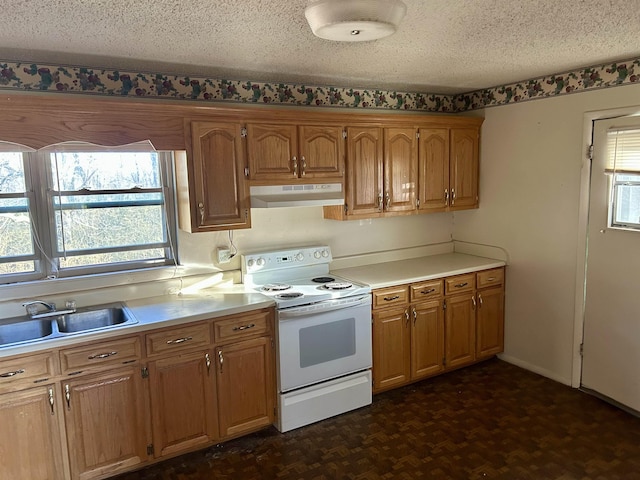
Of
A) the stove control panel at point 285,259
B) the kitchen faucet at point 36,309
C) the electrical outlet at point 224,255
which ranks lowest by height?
the kitchen faucet at point 36,309

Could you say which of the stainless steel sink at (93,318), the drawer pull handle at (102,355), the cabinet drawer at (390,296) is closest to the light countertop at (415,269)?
the cabinet drawer at (390,296)

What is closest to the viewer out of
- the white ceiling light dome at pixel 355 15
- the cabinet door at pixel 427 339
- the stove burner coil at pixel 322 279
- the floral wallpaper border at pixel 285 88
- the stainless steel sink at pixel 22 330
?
the white ceiling light dome at pixel 355 15

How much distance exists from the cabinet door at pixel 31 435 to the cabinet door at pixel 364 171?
226cm

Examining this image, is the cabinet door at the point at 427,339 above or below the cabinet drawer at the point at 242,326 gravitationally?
below

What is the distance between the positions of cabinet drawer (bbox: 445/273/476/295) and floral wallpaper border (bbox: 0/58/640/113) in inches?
58.1

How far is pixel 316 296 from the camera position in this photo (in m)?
3.20

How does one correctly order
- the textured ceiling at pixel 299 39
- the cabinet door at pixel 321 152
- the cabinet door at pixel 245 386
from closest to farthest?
the textured ceiling at pixel 299 39
the cabinet door at pixel 245 386
the cabinet door at pixel 321 152

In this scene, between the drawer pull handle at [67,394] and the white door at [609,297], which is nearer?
the drawer pull handle at [67,394]

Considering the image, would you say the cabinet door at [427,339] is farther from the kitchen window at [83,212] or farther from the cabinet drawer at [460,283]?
the kitchen window at [83,212]

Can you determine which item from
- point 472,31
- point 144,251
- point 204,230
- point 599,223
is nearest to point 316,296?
point 204,230

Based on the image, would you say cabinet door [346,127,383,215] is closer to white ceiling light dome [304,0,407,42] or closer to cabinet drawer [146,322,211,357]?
cabinet drawer [146,322,211,357]

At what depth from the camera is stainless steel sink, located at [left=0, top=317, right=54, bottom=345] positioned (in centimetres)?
270

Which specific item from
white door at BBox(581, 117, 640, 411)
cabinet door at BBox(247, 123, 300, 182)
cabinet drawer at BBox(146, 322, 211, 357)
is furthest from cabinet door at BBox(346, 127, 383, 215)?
white door at BBox(581, 117, 640, 411)

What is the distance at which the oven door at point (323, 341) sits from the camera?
122 inches
